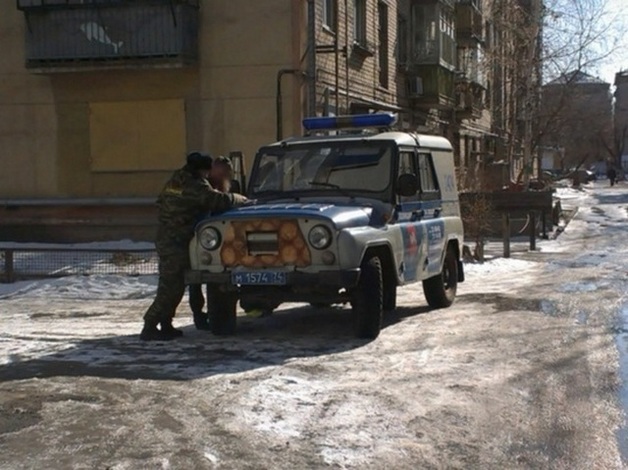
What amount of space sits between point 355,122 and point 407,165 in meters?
0.83

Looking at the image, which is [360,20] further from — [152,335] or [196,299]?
[152,335]

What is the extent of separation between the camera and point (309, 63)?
19.0m

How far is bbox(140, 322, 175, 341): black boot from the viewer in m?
9.38

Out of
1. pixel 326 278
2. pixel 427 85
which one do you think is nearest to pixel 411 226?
pixel 326 278

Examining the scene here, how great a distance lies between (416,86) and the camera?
84.2ft

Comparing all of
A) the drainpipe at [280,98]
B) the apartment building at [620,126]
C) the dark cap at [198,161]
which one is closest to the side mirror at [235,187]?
the dark cap at [198,161]

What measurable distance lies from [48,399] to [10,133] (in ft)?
48.3

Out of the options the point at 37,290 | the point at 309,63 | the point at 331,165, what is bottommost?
the point at 37,290

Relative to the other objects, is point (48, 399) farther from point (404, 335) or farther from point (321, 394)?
point (404, 335)

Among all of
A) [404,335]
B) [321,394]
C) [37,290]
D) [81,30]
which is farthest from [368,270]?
[81,30]

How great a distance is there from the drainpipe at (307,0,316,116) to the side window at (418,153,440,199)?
325 inches

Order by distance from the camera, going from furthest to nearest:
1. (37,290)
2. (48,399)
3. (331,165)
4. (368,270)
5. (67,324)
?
(37,290), (67,324), (331,165), (368,270), (48,399)

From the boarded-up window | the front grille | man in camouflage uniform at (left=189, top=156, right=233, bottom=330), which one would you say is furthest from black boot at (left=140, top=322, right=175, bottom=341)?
the boarded-up window

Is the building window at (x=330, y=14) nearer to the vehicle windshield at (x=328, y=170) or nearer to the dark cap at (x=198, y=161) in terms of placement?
the vehicle windshield at (x=328, y=170)
